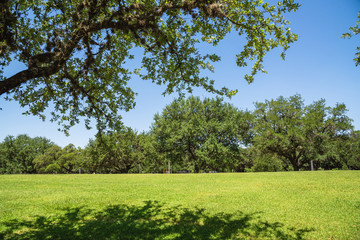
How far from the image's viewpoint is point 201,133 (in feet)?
141

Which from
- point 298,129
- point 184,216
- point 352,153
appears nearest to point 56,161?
point 298,129

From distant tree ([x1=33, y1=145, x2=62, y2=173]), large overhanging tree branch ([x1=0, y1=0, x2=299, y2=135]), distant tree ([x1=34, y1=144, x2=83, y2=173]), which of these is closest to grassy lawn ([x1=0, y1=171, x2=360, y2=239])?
large overhanging tree branch ([x1=0, y1=0, x2=299, y2=135])

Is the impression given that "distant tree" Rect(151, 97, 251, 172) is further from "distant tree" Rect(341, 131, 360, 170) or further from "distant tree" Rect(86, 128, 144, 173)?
"distant tree" Rect(341, 131, 360, 170)

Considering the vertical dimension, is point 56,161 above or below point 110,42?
below

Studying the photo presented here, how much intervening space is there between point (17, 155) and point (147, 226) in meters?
97.5

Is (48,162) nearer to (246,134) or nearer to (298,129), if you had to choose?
(246,134)

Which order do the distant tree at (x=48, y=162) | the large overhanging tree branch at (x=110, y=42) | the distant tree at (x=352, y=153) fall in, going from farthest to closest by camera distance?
the distant tree at (x=48, y=162) → the distant tree at (x=352, y=153) → the large overhanging tree branch at (x=110, y=42)

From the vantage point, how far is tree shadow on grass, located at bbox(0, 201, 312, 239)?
628cm

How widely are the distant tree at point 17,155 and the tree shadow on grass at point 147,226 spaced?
90.6 m

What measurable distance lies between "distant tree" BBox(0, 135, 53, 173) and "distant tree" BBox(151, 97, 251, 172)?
65398 millimetres

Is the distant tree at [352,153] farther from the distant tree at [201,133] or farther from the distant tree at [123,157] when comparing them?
the distant tree at [123,157]

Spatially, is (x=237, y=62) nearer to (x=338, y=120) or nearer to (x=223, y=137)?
(x=223, y=137)

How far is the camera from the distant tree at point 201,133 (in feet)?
138

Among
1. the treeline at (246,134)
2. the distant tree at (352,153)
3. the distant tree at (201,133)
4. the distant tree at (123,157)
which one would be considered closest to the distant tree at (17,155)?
the distant tree at (123,157)
